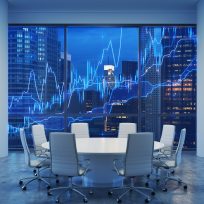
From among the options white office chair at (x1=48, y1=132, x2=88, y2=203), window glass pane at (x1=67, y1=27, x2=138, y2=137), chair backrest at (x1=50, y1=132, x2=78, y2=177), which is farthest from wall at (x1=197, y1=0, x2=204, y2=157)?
chair backrest at (x1=50, y1=132, x2=78, y2=177)

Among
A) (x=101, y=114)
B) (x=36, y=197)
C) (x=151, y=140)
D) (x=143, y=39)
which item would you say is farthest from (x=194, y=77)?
(x=36, y=197)

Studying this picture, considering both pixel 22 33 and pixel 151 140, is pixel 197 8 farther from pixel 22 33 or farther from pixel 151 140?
pixel 151 140

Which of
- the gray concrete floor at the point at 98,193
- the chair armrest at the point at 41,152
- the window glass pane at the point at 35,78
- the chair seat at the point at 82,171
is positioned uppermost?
the window glass pane at the point at 35,78

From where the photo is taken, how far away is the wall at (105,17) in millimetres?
9617

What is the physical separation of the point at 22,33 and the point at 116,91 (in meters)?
3.11

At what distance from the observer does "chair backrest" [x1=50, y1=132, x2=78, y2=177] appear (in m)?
4.70

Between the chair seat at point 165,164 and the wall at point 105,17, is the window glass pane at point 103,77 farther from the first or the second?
the chair seat at point 165,164

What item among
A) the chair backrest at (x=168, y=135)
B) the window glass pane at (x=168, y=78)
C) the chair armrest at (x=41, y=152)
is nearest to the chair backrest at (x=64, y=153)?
the chair armrest at (x=41, y=152)

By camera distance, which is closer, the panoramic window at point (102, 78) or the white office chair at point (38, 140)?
the white office chair at point (38, 140)

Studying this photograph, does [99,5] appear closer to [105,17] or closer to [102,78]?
[105,17]

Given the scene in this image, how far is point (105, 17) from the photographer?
9656mm

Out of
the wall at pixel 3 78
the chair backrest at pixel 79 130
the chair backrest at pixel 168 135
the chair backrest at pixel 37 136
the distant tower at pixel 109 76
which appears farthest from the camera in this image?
the distant tower at pixel 109 76

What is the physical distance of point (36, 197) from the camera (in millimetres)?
5055

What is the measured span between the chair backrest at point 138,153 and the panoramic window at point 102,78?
507 cm
